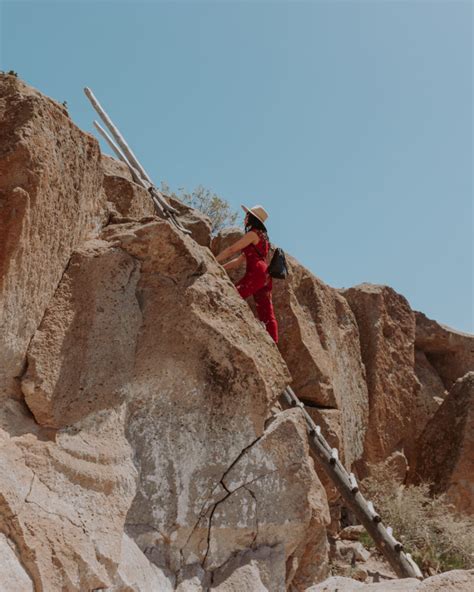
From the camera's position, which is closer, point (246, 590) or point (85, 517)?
point (85, 517)

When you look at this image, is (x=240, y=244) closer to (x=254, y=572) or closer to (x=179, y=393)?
(x=179, y=393)

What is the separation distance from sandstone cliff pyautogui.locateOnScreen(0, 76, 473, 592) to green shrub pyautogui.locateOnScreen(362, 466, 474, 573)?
2.71m

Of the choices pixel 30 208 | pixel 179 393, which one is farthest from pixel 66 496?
pixel 30 208

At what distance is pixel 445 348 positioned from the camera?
506 inches

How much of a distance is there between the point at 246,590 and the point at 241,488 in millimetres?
652

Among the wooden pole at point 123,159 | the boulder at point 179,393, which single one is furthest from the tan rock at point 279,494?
the wooden pole at point 123,159

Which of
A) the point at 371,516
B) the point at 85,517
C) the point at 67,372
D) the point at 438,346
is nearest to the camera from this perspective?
the point at 85,517

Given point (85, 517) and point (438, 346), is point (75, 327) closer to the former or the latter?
point (85, 517)

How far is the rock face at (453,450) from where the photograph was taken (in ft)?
32.1

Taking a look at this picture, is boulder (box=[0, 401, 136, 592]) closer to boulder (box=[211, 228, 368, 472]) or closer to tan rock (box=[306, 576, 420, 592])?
tan rock (box=[306, 576, 420, 592])

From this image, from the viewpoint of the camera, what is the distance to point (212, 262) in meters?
5.78

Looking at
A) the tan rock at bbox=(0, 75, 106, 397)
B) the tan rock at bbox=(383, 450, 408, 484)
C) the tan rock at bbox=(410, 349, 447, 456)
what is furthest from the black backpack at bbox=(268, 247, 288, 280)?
the tan rock at bbox=(410, 349, 447, 456)

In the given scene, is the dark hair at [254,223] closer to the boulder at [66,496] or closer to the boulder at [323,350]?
the boulder at [323,350]

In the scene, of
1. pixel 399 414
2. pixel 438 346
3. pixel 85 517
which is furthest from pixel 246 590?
pixel 438 346
